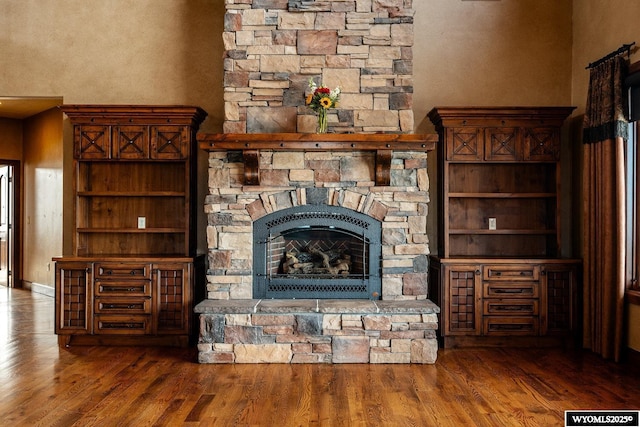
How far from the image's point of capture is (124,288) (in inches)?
180

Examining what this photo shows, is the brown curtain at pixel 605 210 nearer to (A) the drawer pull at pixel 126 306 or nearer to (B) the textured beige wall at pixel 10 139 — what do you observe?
(A) the drawer pull at pixel 126 306

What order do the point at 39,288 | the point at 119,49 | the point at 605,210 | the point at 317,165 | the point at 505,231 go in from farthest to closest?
the point at 39,288 < the point at 119,49 < the point at 505,231 < the point at 317,165 < the point at 605,210

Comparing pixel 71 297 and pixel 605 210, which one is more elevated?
pixel 605 210

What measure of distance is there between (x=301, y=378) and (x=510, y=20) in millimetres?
4080

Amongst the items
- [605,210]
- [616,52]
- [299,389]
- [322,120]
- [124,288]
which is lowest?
[299,389]

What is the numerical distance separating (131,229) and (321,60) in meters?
2.47

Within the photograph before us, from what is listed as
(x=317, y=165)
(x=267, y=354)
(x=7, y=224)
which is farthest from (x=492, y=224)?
(x=7, y=224)

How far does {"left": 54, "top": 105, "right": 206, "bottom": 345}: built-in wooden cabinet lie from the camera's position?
4.57m

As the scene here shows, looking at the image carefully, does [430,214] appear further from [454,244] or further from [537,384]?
[537,384]

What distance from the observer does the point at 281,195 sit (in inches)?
174

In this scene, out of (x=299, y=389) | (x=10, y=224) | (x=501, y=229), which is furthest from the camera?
(x=10, y=224)

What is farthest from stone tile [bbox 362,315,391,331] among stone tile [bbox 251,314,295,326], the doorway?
the doorway

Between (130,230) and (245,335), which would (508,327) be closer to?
(245,335)

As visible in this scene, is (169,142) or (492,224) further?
(492,224)
